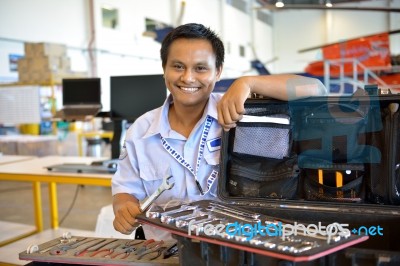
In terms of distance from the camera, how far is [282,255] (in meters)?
0.62

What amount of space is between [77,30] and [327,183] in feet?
25.1

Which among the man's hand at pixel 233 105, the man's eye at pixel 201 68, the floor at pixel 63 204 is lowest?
the floor at pixel 63 204

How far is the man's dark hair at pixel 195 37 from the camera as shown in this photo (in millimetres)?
1164

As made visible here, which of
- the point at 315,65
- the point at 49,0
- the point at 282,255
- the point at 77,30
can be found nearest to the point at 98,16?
the point at 77,30

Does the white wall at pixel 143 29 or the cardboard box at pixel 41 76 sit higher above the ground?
the white wall at pixel 143 29

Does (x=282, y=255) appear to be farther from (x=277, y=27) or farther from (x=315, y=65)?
(x=277, y=27)

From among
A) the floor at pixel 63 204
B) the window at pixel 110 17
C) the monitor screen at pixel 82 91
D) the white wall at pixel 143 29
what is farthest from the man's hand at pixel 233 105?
the window at pixel 110 17

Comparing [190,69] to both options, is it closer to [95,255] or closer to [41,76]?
[95,255]

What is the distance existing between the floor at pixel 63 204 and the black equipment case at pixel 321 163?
2890 millimetres

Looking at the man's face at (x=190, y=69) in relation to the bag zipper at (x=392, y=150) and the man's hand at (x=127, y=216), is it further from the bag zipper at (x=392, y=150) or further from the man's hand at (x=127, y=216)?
the bag zipper at (x=392, y=150)

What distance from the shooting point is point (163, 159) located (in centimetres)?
122

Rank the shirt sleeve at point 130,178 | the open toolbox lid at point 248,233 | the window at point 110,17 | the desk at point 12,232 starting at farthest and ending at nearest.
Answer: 1. the window at point 110,17
2. the desk at point 12,232
3. the shirt sleeve at point 130,178
4. the open toolbox lid at point 248,233

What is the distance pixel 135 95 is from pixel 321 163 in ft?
5.07

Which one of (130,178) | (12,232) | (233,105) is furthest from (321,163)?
(12,232)
